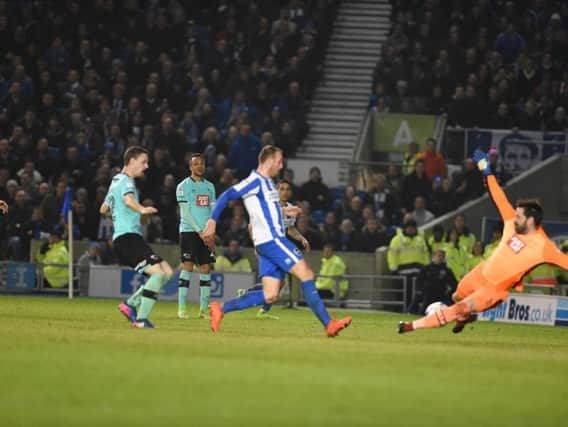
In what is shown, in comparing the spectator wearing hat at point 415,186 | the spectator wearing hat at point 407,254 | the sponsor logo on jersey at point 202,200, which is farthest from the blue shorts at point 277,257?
the spectator wearing hat at point 415,186

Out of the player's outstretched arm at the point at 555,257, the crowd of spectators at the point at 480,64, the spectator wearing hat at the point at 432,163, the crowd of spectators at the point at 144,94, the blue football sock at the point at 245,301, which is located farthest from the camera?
the crowd of spectators at the point at 480,64

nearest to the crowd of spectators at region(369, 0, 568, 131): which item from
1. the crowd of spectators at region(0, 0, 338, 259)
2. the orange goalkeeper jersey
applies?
the crowd of spectators at region(0, 0, 338, 259)

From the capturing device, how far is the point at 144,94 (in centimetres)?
3419

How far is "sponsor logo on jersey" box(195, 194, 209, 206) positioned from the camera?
795 inches

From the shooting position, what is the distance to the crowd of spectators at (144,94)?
3023 cm

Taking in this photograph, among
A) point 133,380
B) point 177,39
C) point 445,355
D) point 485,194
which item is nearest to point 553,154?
point 485,194

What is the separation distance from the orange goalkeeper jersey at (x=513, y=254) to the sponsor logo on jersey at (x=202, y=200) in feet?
19.4

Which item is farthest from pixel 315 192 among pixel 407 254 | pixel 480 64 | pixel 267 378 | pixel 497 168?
pixel 267 378

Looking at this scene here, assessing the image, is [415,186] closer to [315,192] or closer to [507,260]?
[315,192]

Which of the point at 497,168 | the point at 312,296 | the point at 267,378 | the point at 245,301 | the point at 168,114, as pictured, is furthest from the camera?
Result: the point at 168,114

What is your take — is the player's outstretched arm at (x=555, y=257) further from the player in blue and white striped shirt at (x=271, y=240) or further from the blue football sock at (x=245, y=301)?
the blue football sock at (x=245, y=301)

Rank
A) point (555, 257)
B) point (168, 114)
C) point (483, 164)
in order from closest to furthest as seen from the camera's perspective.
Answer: point (555, 257)
point (483, 164)
point (168, 114)

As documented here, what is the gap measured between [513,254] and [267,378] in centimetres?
520

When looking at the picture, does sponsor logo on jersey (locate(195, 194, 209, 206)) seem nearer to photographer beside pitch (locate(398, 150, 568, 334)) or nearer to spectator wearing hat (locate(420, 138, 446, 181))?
photographer beside pitch (locate(398, 150, 568, 334))
